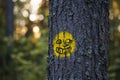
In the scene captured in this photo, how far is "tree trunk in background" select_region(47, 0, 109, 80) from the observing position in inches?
104

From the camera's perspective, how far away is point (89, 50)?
8.64 ft

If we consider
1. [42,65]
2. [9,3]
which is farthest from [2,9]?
[42,65]

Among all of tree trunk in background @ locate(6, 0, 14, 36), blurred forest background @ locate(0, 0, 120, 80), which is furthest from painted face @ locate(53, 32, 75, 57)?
tree trunk in background @ locate(6, 0, 14, 36)

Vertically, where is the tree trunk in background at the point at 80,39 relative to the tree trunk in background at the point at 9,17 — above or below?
below

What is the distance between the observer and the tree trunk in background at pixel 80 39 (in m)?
2.63

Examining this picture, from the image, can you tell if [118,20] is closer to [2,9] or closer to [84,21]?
[2,9]

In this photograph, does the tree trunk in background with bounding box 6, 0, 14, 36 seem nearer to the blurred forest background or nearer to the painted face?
the blurred forest background

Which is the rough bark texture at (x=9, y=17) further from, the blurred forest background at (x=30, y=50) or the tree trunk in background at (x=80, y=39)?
the tree trunk in background at (x=80, y=39)

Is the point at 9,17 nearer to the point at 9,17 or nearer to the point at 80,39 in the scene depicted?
the point at 9,17

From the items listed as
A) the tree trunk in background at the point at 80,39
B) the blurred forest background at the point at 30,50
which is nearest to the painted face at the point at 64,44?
the tree trunk in background at the point at 80,39

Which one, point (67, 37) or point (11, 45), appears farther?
point (11, 45)

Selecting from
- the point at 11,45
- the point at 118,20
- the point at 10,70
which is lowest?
the point at 10,70

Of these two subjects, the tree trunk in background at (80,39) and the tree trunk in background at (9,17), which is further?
the tree trunk in background at (9,17)

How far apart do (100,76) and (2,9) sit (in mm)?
17479
